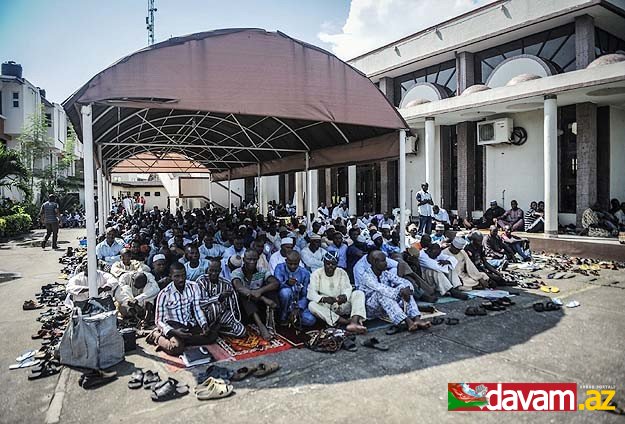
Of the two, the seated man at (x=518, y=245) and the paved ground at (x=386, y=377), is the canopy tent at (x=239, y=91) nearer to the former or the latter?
the paved ground at (x=386, y=377)

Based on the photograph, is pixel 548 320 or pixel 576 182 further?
pixel 576 182

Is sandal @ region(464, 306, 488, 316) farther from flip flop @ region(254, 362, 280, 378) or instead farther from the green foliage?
the green foliage

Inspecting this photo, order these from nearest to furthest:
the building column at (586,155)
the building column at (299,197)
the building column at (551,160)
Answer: the building column at (551,160) < the building column at (586,155) < the building column at (299,197)

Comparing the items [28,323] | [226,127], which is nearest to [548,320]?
[28,323]

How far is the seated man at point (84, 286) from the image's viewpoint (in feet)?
18.7

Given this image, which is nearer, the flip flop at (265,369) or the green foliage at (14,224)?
the flip flop at (265,369)

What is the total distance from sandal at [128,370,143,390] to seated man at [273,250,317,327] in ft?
6.90

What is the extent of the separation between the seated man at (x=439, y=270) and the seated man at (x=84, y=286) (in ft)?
17.0

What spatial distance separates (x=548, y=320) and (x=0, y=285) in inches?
395

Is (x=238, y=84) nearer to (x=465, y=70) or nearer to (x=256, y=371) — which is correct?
(x=256, y=371)

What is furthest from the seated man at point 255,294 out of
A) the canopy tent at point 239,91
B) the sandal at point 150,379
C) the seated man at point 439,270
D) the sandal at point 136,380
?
the seated man at point 439,270

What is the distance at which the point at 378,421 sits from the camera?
3414mm

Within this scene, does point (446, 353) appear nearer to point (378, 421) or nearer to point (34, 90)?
point (378, 421)

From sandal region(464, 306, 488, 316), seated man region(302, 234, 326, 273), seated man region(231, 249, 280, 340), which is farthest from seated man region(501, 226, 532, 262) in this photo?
seated man region(231, 249, 280, 340)
